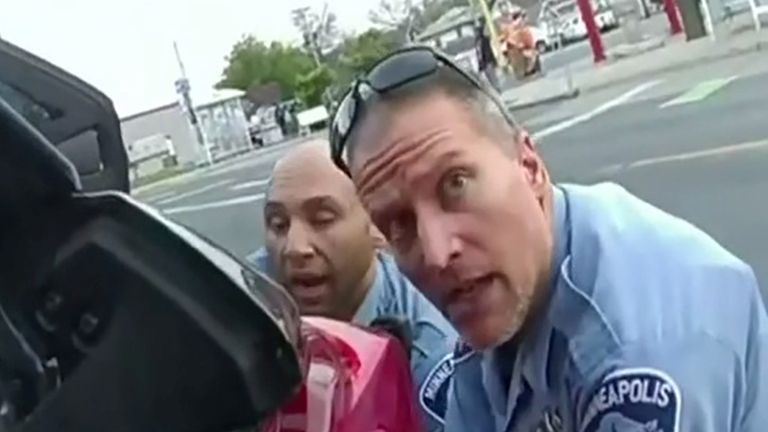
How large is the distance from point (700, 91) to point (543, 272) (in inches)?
517

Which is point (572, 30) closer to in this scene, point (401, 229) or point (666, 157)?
point (666, 157)

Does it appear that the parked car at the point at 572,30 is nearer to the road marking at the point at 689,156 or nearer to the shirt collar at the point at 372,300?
the road marking at the point at 689,156

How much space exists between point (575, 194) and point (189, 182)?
12.4 m

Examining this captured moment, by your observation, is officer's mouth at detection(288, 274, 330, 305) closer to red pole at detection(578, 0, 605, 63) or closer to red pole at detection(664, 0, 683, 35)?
red pole at detection(578, 0, 605, 63)

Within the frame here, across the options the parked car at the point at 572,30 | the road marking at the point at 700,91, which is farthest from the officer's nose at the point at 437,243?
the parked car at the point at 572,30

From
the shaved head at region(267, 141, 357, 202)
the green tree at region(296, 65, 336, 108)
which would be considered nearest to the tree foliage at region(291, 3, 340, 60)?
the green tree at region(296, 65, 336, 108)

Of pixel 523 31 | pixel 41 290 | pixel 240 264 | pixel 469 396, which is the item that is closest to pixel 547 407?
pixel 469 396

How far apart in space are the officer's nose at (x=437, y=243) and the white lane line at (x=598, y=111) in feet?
40.7

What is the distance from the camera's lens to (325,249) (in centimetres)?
297

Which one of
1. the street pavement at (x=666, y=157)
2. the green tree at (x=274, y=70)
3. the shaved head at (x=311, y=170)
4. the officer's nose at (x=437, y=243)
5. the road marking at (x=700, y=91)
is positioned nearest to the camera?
the officer's nose at (x=437, y=243)

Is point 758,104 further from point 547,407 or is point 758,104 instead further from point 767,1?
point 767,1

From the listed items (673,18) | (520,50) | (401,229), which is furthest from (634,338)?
(520,50)

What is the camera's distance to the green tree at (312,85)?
1011 inches

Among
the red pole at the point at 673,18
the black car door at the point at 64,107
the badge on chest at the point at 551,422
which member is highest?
the black car door at the point at 64,107
